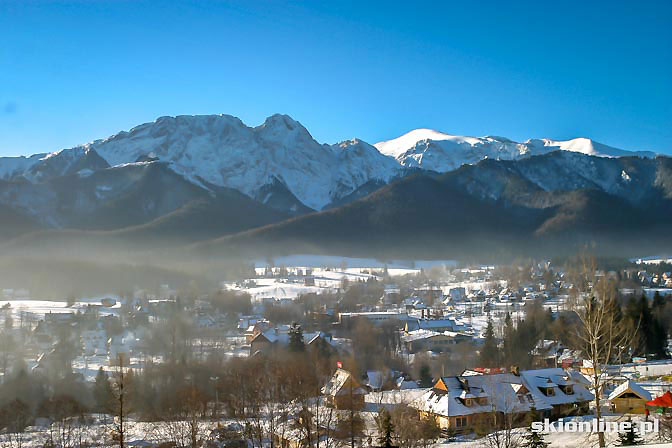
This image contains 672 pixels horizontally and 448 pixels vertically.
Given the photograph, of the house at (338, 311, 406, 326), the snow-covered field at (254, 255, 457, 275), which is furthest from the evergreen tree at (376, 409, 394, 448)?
the snow-covered field at (254, 255, 457, 275)

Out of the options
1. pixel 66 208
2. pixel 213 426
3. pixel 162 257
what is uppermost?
pixel 66 208

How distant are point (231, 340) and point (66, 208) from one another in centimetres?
11933

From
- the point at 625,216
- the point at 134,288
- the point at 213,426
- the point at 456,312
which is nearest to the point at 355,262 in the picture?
the point at 134,288

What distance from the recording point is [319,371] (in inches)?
933

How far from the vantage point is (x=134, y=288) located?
7200 cm

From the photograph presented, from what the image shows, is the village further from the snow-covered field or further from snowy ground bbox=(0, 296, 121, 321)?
the snow-covered field

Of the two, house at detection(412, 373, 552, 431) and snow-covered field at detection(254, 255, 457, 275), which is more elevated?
snow-covered field at detection(254, 255, 457, 275)

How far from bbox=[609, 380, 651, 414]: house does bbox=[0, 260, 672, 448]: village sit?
0.04 m

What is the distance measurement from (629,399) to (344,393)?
8.30 meters

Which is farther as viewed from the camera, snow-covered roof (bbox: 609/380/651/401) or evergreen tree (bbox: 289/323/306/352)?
evergreen tree (bbox: 289/323/306/352)

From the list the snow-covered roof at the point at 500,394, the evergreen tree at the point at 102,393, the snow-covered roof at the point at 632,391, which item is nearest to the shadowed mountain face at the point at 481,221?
the evergreen tree at the point at 102,393

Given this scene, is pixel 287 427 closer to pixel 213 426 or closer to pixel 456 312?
pixel 213 426

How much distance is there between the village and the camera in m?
17.4

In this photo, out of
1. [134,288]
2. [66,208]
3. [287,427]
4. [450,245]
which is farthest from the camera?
[66,208]
